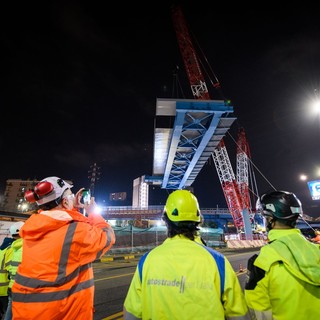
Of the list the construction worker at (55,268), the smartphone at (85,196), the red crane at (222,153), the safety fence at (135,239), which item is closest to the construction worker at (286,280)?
the construction worker at (55,268)

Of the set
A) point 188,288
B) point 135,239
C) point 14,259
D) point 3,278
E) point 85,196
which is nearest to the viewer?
point 188,288

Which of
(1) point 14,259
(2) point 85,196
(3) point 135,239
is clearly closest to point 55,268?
(2) point 85,196

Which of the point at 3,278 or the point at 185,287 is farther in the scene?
the point at 3,278

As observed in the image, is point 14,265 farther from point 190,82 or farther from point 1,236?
point 190,82

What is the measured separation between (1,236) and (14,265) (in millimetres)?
12605

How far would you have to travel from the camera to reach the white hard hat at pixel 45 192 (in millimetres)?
2260

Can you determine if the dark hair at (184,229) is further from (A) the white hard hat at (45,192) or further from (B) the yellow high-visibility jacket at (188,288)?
(A) the white hard hat at (45,192)

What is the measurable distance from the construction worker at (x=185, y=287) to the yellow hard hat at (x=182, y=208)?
0.24 metres

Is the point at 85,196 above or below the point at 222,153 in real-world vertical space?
below

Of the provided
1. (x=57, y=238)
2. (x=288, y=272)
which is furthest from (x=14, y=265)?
(x=288, y=272)

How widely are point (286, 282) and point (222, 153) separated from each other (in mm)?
48716

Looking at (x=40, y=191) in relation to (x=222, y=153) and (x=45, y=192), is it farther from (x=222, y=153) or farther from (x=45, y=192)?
(x=222, y=153)

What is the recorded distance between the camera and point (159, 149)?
18.8 meters

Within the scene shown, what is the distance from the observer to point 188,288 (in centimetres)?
153
